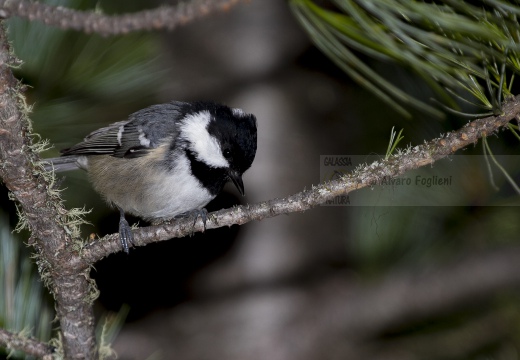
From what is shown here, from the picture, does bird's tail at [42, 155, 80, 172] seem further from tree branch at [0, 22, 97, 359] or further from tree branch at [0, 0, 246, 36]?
tree branch at [0, 0, 246, 36]

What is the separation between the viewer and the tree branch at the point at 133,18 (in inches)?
29.3

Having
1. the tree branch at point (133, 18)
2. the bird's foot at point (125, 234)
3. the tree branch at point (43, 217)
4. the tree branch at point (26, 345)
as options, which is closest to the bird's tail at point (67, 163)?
the bird's foot at point (125, 234)

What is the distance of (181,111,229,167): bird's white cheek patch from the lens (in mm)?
2025

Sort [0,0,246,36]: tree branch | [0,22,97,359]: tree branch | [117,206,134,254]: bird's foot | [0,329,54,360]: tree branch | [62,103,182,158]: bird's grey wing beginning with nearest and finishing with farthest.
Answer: [0,0,246,36]: tree branch
[0,22,97,359]: tree branch
[0,329,54,360]: tree branch
[117,206,134,254]: bird's foot
[62,103,182,158]: bird's grey wing

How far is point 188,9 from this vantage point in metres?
0.75

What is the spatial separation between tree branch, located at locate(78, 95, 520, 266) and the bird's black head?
69 centimetres

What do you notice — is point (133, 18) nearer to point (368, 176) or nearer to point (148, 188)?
point (368, 176)

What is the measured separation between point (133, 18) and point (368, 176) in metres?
0.61

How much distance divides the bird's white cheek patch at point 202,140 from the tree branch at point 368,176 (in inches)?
29.5

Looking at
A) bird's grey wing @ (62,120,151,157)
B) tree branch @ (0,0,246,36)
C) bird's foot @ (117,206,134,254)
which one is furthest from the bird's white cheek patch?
tree branch @ (0,0,246,36)

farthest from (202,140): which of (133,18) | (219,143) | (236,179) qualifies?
(133,18)

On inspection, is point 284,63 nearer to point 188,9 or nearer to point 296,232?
point 296,232

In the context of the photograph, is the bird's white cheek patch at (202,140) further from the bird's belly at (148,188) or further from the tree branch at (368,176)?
the tree branch at (368,176)

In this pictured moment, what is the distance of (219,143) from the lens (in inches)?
Answer: 79.7
